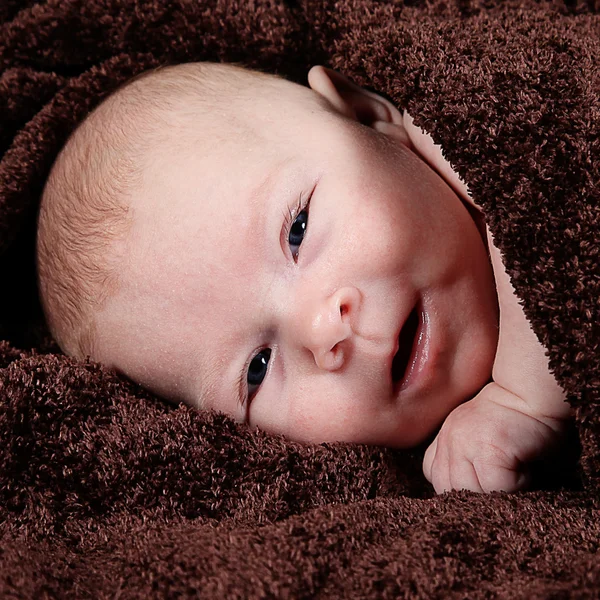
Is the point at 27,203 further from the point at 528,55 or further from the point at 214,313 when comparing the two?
the point at 528,55

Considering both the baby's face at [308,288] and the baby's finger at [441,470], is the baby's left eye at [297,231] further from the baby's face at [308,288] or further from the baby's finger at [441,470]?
the baby's finger at [441,470]

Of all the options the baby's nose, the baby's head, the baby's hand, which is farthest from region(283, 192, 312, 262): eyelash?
the baby's hand

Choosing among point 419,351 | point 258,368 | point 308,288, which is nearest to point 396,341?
point 419,351

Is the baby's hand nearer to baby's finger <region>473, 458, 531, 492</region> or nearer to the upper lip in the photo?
baby's finger <region>473, 458, 531, 492</region>

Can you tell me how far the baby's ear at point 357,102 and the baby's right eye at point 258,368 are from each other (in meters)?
0.51

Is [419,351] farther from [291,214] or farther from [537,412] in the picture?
[291,214]

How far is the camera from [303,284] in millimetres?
1205

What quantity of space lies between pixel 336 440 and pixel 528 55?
69 cm

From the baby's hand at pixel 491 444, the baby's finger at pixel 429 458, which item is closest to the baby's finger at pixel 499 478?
the baby's hand at pixel 491 444

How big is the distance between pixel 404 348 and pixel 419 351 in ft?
0.16

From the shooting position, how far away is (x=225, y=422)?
1206 mm

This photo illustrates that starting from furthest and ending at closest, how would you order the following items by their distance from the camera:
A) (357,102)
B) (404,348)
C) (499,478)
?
(357,102), (404,348), (499,478)

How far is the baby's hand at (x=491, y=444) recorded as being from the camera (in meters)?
1.11

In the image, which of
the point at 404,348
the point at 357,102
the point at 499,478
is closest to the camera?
the point at 499,478
